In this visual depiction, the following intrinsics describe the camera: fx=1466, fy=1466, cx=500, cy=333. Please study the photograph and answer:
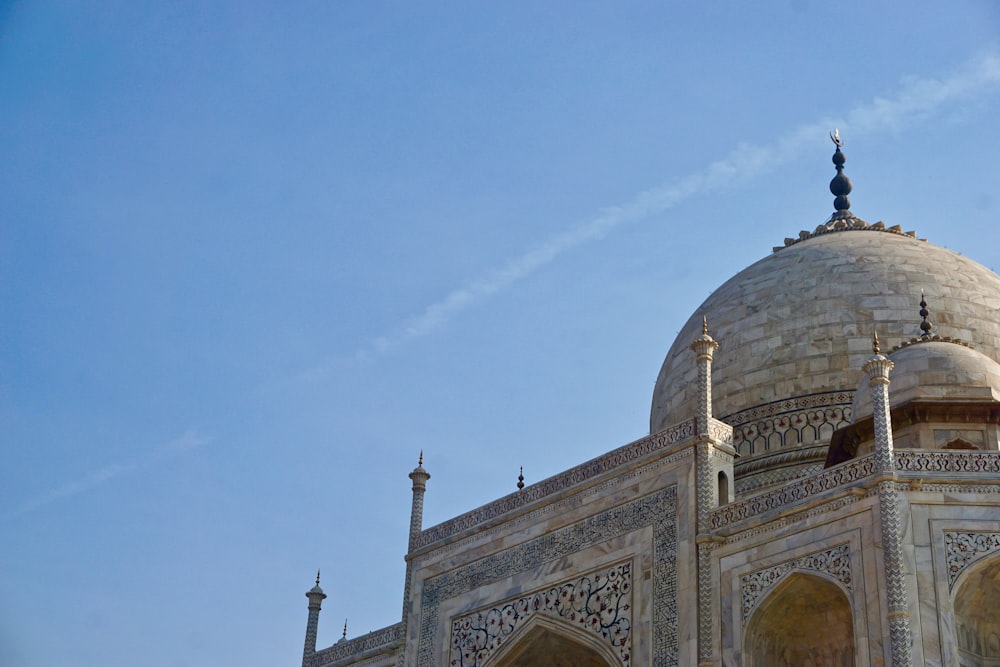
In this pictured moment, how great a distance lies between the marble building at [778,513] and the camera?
32.8 feet

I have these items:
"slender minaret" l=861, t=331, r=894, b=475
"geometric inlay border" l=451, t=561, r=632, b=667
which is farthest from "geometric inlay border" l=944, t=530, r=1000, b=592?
"geometric inlay border" l=451, t=561, r=632, b=667

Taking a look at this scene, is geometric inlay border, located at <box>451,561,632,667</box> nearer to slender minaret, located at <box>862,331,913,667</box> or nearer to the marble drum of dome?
slender minaret, located at <box>862,331,913,667</box>

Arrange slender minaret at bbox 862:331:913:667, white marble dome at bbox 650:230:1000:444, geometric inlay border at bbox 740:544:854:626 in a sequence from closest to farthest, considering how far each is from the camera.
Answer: slender minaret at bbox 862:331:913:667
geometric inlay border at bbox 740:544:854:626
white marble dome at bbox 650:230:1000:444

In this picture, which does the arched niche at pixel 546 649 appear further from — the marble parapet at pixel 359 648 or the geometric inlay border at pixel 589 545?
the marble parapet at pixel 359 648

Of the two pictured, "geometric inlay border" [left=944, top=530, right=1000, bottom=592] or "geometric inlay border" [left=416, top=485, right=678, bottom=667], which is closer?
"geometric inlay border" [left=944, top=530, right=1000, bottom=592]

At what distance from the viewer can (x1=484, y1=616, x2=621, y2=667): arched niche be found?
39.9 ft

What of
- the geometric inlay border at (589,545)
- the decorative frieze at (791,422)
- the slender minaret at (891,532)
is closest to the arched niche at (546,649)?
the geometric inlay border at (589,545)

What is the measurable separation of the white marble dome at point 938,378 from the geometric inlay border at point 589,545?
2.14m

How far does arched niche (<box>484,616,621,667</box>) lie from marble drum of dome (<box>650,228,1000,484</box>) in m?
3.05

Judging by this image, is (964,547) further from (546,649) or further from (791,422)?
(791,422)

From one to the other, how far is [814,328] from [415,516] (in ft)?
15.2

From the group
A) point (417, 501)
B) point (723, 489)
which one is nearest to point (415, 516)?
point (417, 501)

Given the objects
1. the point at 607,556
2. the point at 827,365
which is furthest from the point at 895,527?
the point at 827,365

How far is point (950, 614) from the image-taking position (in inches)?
380
